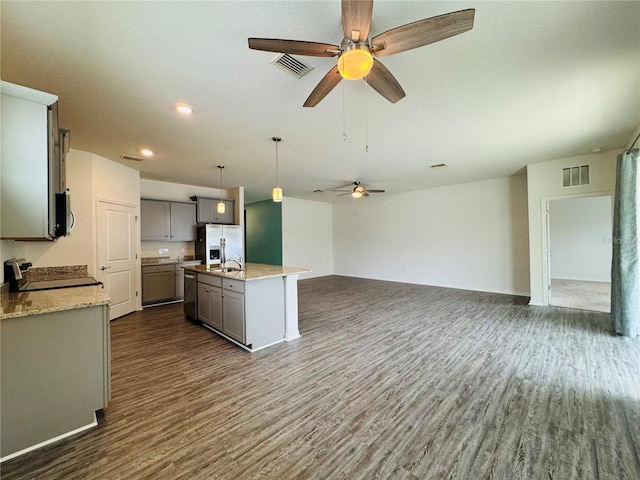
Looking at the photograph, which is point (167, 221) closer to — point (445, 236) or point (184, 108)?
point (184, 108)

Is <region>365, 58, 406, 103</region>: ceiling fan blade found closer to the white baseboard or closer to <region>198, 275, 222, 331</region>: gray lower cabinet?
<region>198, 275, 222, 331</region>: gray lower cabinet

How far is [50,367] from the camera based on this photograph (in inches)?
68.6

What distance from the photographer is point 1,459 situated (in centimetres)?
159

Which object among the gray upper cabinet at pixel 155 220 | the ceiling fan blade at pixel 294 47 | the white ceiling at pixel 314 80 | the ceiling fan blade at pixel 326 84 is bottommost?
the gray upper cabinet at pixel 155 220

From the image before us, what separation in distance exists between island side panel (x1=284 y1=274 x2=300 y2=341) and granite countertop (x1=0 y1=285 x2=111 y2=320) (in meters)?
1.97

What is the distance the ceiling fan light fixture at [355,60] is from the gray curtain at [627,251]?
430 cm

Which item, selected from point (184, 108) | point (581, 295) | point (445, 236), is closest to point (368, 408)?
point (184, 108)

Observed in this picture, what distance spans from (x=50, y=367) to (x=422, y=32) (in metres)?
3.13

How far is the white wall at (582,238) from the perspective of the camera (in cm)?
708

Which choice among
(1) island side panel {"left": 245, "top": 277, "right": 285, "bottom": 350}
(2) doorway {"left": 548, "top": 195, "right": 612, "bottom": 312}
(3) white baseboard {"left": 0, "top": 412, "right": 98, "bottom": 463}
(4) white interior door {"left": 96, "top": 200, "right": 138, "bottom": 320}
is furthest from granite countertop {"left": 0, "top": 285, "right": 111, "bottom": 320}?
(2) doorway {"left": 548, "top": 195, "right": 612, "bottom": 312}

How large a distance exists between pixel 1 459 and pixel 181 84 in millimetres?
2914

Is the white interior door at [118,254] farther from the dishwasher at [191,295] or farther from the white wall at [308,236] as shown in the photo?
the white wall at [308,236]

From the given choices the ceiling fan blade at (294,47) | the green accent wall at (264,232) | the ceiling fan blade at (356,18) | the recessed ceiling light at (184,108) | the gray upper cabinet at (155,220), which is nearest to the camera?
the ceiling fan blade at (356,18)

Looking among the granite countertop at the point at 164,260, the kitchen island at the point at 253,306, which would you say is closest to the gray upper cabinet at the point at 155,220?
the granite countertop at the point at 164,260
